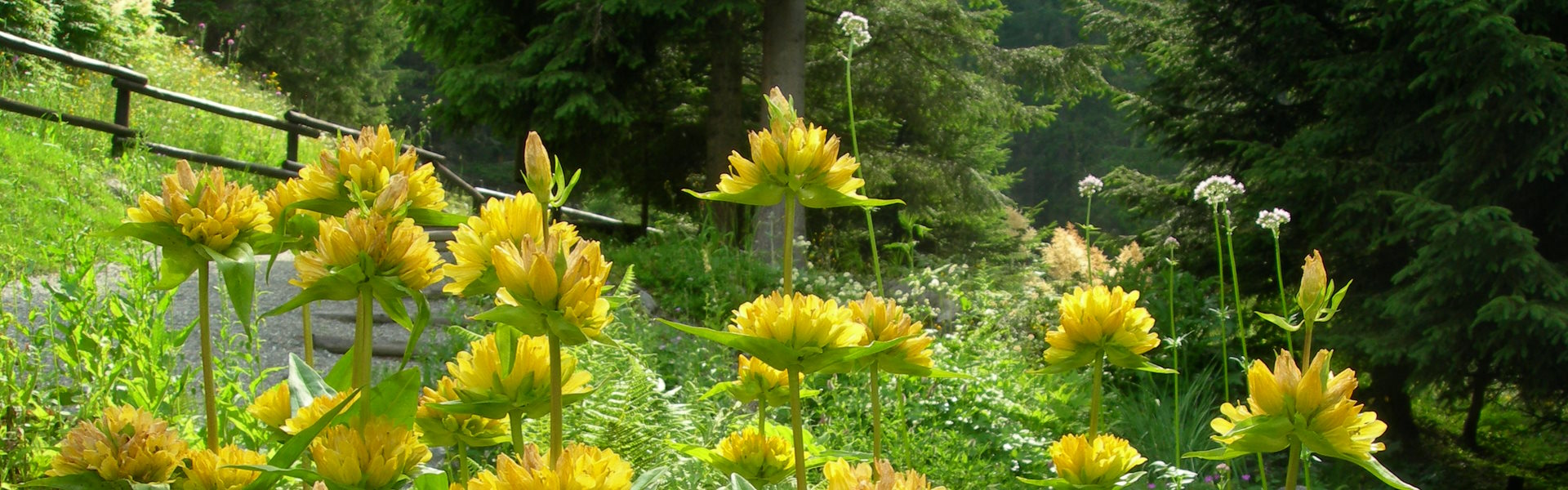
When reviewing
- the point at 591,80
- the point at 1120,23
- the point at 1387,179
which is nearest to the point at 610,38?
the point at 591,80

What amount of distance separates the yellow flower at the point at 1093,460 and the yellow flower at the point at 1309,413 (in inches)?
9.8

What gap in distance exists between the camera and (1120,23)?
6.71 metres

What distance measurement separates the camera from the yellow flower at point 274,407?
93 centimetres

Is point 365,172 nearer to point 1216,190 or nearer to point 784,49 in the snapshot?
point 1216,190

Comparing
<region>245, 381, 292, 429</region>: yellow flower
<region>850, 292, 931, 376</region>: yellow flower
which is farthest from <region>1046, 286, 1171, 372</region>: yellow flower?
<region>245, 381, 292, 429</region>: yellow flower

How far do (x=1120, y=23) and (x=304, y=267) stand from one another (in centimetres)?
662

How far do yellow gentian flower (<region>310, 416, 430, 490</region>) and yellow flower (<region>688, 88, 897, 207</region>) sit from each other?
1.00ft

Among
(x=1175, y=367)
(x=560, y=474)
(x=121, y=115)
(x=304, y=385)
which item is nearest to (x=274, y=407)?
(x=304, y=385)

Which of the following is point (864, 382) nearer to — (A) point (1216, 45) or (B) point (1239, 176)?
(B) point (1239, 176)

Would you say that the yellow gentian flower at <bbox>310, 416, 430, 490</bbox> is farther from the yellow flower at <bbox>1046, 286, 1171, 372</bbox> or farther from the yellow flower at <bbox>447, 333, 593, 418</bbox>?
the yellow flower at <bbox>1046, 286, 1171, 372</bbox>

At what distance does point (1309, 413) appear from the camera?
30.3 inches

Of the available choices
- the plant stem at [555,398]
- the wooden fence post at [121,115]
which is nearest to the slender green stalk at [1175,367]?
the plant stem at [555,398]

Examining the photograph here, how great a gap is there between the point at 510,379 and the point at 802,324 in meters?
0.22

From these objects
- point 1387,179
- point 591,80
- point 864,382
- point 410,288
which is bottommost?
point 864,382
